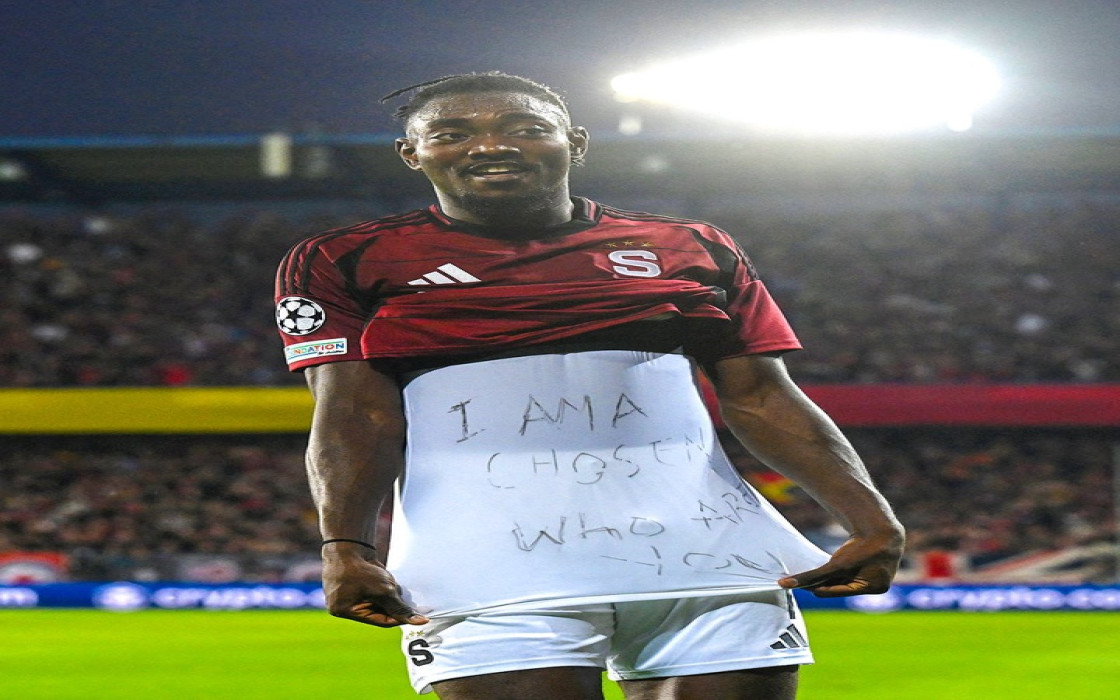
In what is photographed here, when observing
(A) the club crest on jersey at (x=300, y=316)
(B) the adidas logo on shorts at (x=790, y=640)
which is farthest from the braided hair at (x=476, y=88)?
(B) the adidas logo on shorts at (x=790, y=640)

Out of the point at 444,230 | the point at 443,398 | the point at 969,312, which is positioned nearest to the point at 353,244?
the point at 444,230

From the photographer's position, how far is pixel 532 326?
80.2 inches

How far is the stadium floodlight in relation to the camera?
16641 mm

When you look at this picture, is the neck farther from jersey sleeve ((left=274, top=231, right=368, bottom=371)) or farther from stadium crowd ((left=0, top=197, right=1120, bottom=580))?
stadium crowd ((left=0, top=197, right=1120, bottom=580))

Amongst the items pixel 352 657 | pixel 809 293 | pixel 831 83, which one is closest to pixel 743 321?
pixel 352 657

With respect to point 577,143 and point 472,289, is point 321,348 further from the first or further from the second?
point 577,143

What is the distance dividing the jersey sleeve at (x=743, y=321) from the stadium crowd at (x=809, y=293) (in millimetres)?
15604

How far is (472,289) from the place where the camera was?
2.05 meters

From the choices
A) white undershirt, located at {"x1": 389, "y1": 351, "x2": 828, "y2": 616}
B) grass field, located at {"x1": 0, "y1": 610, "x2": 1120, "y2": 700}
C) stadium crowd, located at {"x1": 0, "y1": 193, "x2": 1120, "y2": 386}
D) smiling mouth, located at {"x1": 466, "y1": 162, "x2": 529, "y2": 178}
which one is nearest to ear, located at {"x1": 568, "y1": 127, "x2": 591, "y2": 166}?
smiling mouth, located at {"x1": 466, "y1": 162, "x2": 529, "y2": 178}

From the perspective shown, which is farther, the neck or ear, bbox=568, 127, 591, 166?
ear, bbox=568, 127, 591, 166

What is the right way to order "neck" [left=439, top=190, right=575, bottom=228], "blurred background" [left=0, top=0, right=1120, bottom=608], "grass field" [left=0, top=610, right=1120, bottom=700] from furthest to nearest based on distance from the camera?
"blurred background" [left=0, top=0, right=1120, bottom=608] < "grass field" [left=0, top=610, right=1120, bottom=700] < "neck" [left=439, top=190, right=575, bottom=228]

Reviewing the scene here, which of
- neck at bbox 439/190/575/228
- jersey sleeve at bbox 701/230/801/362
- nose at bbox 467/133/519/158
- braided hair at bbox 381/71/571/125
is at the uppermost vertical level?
braided hair at bbox 381/71/571/125

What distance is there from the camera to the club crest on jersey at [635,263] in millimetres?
2109

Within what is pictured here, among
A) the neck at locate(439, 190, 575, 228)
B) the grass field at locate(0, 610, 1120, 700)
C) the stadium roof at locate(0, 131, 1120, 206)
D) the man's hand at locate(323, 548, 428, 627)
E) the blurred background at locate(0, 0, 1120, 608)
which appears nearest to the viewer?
the man's hand at locate(323, 548, 428, 627)
